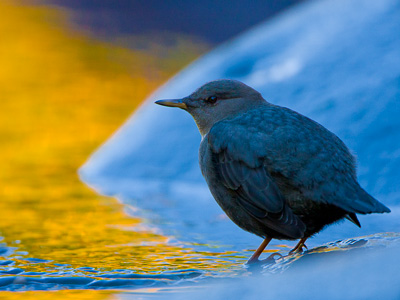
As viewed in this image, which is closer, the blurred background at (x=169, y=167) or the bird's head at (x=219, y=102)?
the blurred background at (x=169, y=167)

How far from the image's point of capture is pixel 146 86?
411 inches

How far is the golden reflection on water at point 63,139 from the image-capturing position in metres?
3.06

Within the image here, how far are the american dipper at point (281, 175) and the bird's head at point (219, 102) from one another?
214mm

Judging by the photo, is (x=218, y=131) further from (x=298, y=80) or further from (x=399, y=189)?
(x=298, y=80)

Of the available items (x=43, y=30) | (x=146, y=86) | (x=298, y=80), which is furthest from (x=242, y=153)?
(x=43, y=30)

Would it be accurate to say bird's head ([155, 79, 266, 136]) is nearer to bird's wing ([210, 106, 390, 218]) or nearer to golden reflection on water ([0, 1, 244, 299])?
bird's wing ([210, 106, 390, 218])

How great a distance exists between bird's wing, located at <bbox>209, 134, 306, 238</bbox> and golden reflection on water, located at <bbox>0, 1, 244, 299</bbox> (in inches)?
10.6

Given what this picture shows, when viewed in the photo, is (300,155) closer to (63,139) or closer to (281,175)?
(281,175)

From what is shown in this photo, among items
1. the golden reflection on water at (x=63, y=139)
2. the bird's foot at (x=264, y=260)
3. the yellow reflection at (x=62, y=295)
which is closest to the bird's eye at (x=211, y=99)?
the golden reflection on water at (x=63, y=139)

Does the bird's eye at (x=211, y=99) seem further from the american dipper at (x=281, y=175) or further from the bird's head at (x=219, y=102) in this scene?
the american dipper at (x=281, y=175)

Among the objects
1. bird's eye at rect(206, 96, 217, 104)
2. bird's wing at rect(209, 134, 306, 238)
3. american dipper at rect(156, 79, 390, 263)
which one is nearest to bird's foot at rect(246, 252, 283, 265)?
american dipper at rect(156, 79, 390, 263)

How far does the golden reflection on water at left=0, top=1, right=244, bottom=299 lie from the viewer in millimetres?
3062

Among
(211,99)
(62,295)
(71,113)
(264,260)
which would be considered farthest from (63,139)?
(62,295)

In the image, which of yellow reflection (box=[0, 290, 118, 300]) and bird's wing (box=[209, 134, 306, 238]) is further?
bird's wing (box=[209, 134, 306, 238])
